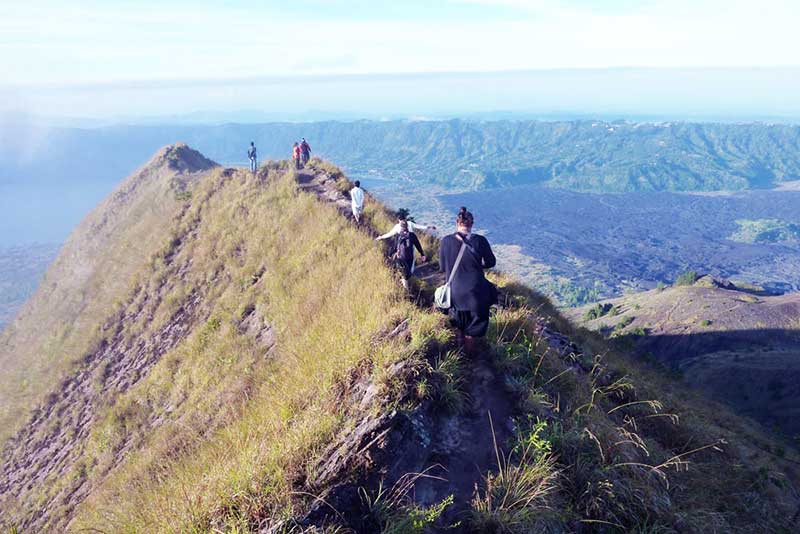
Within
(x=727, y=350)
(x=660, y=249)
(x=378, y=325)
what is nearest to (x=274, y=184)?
(x=378, y=325)

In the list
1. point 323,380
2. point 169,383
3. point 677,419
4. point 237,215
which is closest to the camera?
point 323,380

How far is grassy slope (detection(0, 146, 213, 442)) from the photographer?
1625 cm

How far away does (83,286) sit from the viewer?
2317 centimetres

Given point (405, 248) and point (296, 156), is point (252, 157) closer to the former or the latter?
point (296, 156)

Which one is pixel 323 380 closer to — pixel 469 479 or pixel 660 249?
pixel 469 479

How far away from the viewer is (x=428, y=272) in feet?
33.5

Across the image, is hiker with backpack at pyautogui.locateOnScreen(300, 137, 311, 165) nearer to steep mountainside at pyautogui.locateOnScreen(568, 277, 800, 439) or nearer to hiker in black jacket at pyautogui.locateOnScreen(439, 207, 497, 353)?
hiker in black jacket at pyautogui.locateOnScreen(439, 207, 497, 353)

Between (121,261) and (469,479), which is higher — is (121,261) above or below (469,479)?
below

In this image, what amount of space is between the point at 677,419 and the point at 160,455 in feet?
29.5

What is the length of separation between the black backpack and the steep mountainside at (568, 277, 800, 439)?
26930 mm

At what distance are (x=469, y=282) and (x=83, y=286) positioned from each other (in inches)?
963

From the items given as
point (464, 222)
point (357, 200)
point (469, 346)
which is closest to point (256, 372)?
point (469, 346)

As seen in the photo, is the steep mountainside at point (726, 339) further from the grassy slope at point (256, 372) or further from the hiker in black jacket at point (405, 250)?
the hiker in black jacket at point (405, 250)

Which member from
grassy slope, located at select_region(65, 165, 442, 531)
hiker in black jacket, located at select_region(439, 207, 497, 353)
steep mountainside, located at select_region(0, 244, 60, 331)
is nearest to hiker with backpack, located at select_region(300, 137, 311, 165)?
grassy slope, located at select_region(65, 165, 442, 531)
